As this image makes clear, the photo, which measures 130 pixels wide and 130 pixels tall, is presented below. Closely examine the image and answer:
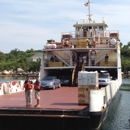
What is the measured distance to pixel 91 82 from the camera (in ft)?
54.9

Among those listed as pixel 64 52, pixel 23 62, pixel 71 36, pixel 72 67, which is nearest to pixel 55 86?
pixel 72 67

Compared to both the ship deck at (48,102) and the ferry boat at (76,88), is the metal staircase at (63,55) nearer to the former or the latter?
the ferry boat at (76,88)

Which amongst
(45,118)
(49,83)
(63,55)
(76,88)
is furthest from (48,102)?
(63,55)

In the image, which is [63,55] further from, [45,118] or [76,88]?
[45,118]

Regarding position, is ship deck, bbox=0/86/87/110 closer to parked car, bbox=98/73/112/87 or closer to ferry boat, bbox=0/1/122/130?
ferry boat, bbox=0/1/122/130

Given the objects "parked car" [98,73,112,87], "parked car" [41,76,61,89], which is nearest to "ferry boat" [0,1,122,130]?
"parked car" [98,73,112,87]

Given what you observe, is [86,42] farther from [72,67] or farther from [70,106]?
[70,106]

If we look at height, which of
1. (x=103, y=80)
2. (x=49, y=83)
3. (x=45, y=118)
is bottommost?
(x=45, y=118)

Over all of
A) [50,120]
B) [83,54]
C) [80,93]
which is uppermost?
[83,54]

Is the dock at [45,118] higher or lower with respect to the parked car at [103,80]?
lower

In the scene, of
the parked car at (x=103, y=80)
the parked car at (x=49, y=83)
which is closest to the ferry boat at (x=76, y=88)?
the parked car at (x=103, y=80)

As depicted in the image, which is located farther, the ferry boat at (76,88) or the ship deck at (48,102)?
the ship deck at (48,102)

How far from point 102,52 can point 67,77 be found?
431 cm

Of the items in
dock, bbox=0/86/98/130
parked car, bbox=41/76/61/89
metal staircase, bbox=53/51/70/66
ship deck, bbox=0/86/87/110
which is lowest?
dock, bbox=0/86/98/130
